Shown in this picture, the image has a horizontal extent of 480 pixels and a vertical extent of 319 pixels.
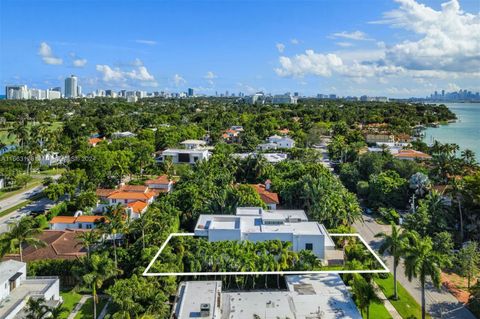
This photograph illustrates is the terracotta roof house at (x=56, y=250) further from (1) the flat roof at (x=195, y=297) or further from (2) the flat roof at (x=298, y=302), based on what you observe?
(2) the flat roof at (x=298, y=302)

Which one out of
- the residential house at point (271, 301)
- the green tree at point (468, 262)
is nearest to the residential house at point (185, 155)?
the green tree at point (468, 262)

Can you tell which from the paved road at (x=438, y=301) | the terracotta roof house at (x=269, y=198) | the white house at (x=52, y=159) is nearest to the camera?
the paved road at (x=438, y=301)

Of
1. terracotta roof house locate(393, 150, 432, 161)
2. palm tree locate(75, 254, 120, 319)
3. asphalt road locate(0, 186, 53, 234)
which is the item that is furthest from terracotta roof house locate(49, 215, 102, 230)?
terracotta roof house locate(393, 150, 432, 161)

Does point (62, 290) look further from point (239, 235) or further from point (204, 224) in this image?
point (239, 235)

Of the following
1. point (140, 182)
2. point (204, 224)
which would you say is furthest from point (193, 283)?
point (140, 182)

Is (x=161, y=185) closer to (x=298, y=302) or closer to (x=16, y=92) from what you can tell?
(x=298, y=302)

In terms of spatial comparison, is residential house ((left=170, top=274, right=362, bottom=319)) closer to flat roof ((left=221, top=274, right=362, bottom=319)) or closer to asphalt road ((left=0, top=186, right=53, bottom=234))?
flat roof ((left=221, top=274, right=362, bottom=319))

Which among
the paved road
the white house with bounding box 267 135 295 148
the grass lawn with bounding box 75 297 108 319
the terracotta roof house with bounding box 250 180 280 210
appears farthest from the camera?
the white house with bounding box 267 135 295 148
